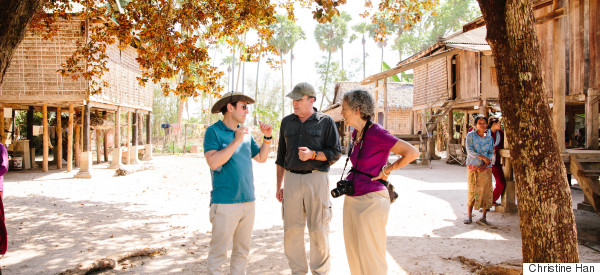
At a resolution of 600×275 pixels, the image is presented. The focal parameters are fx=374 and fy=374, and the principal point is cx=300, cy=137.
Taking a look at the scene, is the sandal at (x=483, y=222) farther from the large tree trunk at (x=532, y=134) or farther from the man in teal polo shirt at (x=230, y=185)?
the man in teal polo shirt at (x=230, y=185)

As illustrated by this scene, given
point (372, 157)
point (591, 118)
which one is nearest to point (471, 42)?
point (591, 118)

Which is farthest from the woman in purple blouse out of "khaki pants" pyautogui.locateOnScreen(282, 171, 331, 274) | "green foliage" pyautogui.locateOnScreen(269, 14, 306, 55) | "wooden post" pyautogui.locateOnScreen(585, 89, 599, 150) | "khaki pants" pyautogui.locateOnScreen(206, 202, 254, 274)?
"green foliage" pyautogui.locateOnScreen(269, 14, 306, 55)

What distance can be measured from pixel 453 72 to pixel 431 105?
1.83 m

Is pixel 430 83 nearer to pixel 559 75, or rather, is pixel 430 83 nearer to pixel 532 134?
pixel 559 75

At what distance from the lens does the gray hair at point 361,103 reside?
2.95m

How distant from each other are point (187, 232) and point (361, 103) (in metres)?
3.92

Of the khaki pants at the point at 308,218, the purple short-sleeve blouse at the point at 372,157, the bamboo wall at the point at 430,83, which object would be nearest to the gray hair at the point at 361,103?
the purple short-sleeve blouse at the point at 372,157

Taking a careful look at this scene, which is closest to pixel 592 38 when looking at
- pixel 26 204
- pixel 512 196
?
pixel 512 196

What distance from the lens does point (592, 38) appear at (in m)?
8.77

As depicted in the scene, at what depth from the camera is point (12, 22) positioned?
345 cm

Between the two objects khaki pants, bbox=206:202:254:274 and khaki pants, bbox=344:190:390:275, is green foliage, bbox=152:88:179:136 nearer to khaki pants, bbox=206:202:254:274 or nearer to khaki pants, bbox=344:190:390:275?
khaki pants, bbox=206:202:254:274

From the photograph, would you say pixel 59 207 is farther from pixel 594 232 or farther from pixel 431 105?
pixel 431 105

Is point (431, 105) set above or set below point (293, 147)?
above

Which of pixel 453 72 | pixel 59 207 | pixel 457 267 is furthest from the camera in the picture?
pixel 453 72
